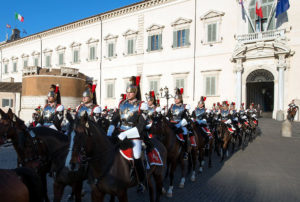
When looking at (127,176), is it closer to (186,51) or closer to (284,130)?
(284,130)

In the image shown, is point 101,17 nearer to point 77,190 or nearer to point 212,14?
point 212,14

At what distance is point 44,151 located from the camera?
453 cm

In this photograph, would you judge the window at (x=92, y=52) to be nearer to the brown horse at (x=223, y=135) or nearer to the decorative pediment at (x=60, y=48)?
the decorative pediment at (x=60, y=48)

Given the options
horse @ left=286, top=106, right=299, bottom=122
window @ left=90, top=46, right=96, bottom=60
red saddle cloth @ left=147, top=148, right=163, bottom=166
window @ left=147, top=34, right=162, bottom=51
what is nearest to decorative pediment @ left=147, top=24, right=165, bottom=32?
window @ left=147, top=34, right=162, bottom=51

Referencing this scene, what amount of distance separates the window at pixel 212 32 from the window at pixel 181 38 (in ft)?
7.16

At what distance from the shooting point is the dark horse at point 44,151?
160 inches

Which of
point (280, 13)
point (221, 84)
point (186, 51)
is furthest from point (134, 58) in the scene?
point (280, 13)

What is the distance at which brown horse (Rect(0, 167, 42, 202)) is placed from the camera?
2484mm

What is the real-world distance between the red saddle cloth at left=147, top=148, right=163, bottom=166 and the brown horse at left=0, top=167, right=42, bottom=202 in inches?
87.0

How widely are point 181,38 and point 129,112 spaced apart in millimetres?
21391

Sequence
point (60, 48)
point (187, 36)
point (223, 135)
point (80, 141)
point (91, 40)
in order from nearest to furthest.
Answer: point (80, 141)
point (223, 135)
point (187, 36)
point (91, 40)
point (60, 48)

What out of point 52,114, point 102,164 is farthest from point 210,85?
point 102,164

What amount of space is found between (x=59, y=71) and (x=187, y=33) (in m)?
16.1

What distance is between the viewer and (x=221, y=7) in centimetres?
2167
